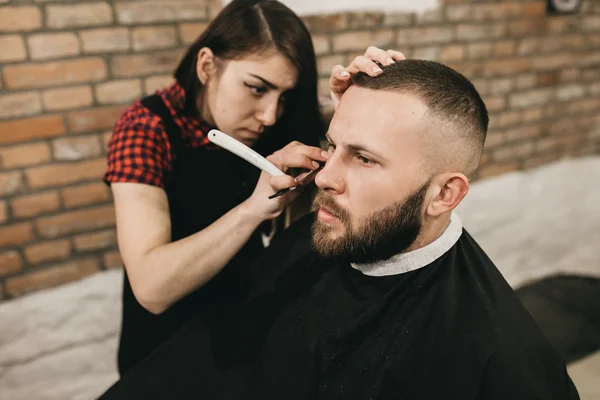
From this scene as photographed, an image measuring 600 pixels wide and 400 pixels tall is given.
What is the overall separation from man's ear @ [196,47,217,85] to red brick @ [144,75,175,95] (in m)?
0.56

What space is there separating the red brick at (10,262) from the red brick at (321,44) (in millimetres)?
1388

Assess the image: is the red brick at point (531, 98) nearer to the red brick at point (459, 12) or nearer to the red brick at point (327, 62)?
the red brick at point (459, 12)

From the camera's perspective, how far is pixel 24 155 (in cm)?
159

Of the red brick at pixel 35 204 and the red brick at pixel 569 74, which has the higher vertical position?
the red brick at pixel 569 74

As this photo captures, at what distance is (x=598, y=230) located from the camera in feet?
9.33

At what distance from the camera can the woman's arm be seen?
99 cm

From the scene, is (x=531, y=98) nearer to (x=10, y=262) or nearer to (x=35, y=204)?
(x=35, y=204)

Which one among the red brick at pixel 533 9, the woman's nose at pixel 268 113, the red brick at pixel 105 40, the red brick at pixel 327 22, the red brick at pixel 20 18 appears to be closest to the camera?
the woman's nose at pixel 268 113

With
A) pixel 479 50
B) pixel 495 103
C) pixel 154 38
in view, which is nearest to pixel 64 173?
pixel 154 38

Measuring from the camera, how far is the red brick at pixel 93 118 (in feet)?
5.32

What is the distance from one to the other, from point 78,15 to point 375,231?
1.22 m

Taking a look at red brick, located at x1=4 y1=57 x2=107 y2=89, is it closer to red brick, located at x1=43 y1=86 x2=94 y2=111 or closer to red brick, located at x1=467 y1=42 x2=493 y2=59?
red brick, located at x1=43 y1=86 x2=94 y2=111

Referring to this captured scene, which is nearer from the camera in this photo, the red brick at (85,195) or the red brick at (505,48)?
the red brick at (85,195)

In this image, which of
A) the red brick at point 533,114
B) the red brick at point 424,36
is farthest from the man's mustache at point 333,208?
the red brick at point 533,114
